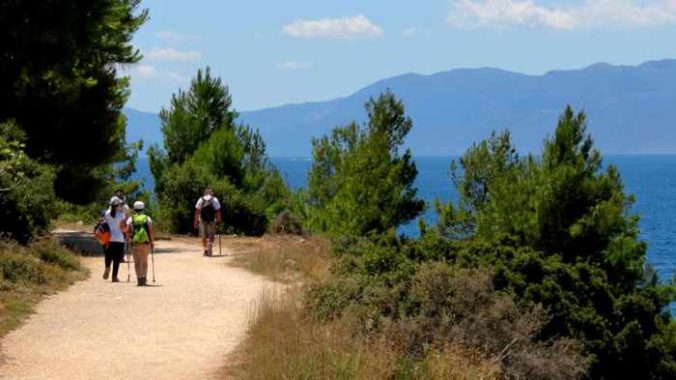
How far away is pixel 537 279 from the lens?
18.1 meters

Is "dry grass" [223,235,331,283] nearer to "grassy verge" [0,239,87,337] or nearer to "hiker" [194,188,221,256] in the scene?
"hiker" [194,188,221,256]

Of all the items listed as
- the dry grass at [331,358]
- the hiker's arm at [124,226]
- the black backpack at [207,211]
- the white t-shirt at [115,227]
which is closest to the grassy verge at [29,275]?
the white t-shirt at [115,227]

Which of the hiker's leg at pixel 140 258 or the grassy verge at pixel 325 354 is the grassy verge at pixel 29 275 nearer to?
the hiker's leg at pixel 140 258

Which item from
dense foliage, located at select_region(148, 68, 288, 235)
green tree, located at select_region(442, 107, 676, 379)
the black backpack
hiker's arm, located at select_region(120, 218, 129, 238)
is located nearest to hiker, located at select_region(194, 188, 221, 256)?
the black backpack

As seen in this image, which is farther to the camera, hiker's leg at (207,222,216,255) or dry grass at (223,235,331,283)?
hiker's leg at (207,222,216,255)

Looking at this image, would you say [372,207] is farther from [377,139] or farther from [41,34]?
[41,34]

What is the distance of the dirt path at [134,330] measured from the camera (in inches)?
481

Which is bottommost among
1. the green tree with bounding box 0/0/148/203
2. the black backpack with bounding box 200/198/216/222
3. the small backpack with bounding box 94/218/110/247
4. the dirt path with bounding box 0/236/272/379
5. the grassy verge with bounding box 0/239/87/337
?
the dirt path with bounding box 0/236/272/379

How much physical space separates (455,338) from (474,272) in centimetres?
232

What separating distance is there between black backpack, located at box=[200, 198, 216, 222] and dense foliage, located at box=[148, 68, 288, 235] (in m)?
11.4

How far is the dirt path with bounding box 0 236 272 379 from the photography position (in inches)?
481

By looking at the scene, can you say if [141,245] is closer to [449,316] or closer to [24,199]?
[24,199]

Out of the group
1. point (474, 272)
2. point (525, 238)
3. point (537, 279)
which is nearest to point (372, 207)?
point (525, 238)

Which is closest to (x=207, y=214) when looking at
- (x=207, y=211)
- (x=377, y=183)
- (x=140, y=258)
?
(x=207, y=211)
